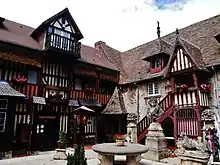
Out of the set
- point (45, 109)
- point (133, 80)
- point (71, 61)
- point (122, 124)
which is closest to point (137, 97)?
point (133, 80)

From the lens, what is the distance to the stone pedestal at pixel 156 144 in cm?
932

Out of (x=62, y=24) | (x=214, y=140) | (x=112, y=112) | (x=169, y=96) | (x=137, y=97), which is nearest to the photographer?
(x=214, y=140)

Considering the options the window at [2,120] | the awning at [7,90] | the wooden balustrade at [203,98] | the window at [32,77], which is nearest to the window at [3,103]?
the window at [2,120]

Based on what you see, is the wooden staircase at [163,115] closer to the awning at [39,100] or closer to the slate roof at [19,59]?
the awning at [39,100]

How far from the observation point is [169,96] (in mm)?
12656

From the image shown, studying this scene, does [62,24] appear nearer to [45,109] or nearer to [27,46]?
[27,46]

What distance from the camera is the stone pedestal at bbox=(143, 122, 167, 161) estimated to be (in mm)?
9320

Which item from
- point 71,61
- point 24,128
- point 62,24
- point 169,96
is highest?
point 62,24

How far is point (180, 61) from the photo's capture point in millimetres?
12172

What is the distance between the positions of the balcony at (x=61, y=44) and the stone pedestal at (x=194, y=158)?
8953 millimetres

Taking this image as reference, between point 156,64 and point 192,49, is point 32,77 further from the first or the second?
point 192,49

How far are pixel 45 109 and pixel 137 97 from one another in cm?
679

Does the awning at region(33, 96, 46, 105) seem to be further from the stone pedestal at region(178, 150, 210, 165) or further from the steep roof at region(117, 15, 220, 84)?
the stone pedestal at region(178, 150, 210, 165)

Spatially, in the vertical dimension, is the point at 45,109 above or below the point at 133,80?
below
